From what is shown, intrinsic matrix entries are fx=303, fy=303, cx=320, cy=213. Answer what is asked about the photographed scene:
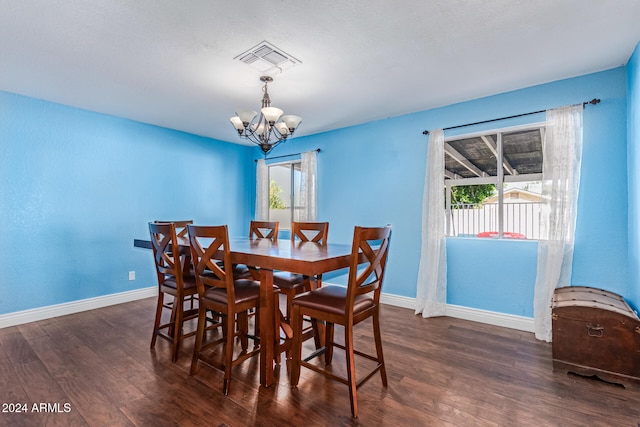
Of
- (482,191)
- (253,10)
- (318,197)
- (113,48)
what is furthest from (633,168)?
(113,48)

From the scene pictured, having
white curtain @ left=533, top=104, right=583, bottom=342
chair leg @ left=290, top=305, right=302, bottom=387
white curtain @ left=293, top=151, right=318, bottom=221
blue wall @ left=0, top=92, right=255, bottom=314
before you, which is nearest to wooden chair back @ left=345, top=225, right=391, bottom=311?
chair leg @ left=290, top=305, right=302, bottom=387

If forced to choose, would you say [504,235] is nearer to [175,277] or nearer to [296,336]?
[296,336]

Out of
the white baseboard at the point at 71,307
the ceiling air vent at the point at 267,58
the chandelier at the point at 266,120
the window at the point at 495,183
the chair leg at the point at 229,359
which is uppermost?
the ceiling air vent at the point at 267,58

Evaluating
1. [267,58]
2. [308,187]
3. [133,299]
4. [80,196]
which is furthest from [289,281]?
[80,196]

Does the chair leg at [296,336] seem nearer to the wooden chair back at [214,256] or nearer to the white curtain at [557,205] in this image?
the wooden chair back at [214,256]

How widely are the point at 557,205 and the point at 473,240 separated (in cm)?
82

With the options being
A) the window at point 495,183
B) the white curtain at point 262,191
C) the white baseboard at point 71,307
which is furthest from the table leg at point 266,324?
the white curtain at point 262,191

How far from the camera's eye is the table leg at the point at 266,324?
195cm

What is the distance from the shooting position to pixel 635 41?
2.21m

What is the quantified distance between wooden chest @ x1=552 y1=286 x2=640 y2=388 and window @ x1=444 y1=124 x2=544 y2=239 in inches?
40.3

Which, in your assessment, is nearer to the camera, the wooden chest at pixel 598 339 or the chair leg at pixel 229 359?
the chair leg at pixel 229 359

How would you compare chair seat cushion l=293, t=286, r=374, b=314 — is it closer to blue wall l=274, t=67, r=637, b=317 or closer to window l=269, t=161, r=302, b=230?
blue wall l=274, t=67, r=637, b=317

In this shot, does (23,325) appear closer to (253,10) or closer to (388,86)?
(253,10)

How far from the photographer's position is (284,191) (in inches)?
208
